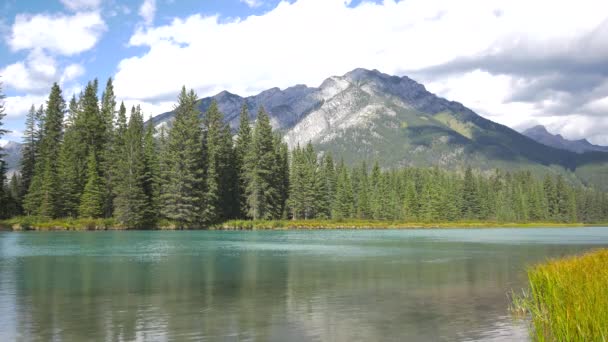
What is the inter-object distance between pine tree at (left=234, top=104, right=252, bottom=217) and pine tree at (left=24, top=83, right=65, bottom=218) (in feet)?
115

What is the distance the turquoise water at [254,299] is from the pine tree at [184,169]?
4933 centimetres

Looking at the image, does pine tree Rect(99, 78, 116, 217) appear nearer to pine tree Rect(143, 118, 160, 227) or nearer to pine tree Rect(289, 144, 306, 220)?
pine tree Rect(143, 118, 160, 227)

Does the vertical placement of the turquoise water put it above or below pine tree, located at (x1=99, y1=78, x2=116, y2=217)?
below

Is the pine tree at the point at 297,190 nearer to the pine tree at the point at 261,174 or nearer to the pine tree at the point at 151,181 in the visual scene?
the pine tree at the point at 261,174

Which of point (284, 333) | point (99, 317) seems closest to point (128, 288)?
point (99, 317)

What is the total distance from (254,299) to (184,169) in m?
71.7

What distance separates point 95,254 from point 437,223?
363 feet

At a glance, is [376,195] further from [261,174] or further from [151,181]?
[151,181]

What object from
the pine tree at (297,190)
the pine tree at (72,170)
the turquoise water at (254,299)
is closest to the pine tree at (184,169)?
the pine tree at (72,170)

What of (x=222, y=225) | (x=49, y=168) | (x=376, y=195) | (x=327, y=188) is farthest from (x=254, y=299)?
Answer: (x=376, y=195)

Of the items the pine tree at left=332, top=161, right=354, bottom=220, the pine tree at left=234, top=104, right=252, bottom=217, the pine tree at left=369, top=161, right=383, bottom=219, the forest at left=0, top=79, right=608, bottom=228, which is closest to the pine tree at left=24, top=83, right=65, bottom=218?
the forest at left=0, top=79, right=608, bottom=228

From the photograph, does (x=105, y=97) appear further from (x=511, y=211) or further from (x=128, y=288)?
(x=511, y=211)

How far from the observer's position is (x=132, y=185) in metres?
85.1

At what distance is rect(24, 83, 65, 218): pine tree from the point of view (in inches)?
3201
